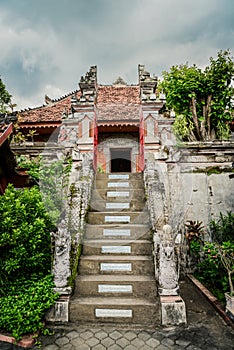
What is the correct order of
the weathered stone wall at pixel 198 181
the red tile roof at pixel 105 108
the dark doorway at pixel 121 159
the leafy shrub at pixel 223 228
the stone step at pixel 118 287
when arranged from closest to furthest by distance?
the stone step at pixel 118 287
the leafy shrub at pixel 223 228
the weathered stone wall at pixel 198 181
the red tile roof at pixel 105 108
the dark doorway at pixel 121 159

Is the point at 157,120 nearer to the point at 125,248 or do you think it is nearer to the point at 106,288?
the point at 125,248

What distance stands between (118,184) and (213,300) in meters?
3.43

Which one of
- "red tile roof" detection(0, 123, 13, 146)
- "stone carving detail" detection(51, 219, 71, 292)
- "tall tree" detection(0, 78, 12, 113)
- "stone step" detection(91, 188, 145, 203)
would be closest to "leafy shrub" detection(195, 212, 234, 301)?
"stone step" detection(91, 188, 145, 203)

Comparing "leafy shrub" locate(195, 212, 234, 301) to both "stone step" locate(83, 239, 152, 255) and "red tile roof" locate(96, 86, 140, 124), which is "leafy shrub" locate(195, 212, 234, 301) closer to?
"stone step" locate(83, 239, 152, 255)

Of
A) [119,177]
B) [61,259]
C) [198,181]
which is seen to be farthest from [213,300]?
[119,177]

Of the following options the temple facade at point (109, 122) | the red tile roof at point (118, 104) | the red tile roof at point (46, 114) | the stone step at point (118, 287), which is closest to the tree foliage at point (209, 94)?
the temple facade at point (109, 122)

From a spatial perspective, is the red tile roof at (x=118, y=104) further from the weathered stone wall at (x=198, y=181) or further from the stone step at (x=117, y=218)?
the stone step at (x=117, y=218)

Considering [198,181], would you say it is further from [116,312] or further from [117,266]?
[116,312]

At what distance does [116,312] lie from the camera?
12.7 feet

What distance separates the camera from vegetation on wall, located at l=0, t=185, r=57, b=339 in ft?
11.5

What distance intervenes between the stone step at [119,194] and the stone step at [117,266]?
6.07 ft

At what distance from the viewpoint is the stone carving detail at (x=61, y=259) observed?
403cm

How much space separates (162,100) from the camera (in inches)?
320

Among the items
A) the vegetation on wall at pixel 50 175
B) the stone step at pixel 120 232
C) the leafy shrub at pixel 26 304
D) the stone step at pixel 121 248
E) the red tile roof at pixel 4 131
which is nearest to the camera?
the leafy shrub at pixel 26 304
